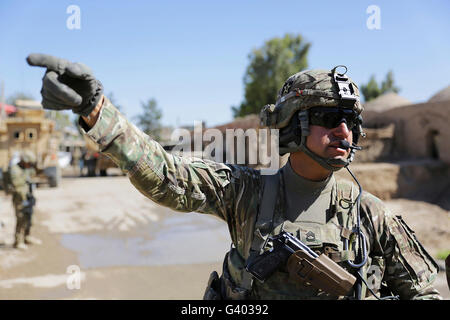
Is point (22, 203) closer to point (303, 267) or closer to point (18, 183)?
point (18, 183)

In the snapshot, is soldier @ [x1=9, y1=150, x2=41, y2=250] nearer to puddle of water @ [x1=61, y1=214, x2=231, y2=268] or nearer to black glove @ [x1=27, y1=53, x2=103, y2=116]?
puddle of water @ [x1=61, y1=214, x2=231, y2=268]

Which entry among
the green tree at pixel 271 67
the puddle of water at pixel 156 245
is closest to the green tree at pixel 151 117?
the green tree at pixel 271 67

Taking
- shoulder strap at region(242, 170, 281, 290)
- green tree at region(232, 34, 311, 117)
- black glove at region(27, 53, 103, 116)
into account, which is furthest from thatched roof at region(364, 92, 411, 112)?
black glove at region(27, 53, 103, 116)

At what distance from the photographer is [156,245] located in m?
6.90

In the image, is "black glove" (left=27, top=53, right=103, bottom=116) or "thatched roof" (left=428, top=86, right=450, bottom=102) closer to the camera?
"black glove" (left=27, top=53, right=103, bottom=116)

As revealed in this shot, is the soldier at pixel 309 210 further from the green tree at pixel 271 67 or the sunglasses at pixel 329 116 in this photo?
Answer: the green tree at pixel 271 67

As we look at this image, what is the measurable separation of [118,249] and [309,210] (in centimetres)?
566

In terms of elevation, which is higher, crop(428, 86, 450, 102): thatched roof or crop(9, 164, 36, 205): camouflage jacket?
crop(428, 86, 450, 102): thatched roof

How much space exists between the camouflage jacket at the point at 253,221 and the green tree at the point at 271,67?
28850mm

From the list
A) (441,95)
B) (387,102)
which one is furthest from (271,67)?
(441,95)

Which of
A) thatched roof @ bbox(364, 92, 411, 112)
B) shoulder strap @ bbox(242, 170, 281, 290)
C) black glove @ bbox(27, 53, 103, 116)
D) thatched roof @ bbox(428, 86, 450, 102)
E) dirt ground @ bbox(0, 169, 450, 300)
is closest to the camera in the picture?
black glove @ bbox(27, 53, 103, 116)

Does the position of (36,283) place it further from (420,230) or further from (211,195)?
(420,230)

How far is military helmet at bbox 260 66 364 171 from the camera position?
1.65 metres
